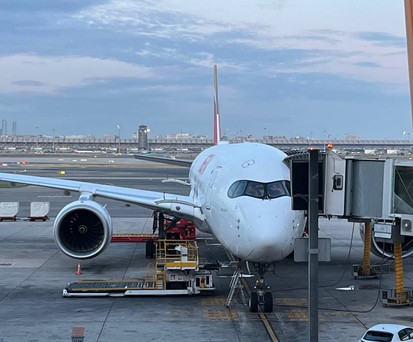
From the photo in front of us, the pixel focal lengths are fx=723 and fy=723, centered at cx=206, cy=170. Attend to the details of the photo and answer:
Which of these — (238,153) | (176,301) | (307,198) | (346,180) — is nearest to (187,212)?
(238,153)

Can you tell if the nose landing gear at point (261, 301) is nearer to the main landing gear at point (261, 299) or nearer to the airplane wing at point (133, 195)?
the main landing gear at point (261, 299)

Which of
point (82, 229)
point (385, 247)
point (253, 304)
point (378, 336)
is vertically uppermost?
point (82, 229)

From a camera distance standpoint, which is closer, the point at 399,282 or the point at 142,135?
the point at 399,282

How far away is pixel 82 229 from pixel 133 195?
2564mm

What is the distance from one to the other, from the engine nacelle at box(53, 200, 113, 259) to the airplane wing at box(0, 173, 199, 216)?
63.0 inches

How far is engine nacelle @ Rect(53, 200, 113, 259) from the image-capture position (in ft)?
74.9

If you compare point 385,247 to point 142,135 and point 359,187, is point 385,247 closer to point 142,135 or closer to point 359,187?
point 359,187

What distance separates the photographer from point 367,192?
50.6 ft

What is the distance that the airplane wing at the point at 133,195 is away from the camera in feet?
75.6

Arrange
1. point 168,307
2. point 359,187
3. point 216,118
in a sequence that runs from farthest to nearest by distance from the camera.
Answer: point 216,118 → point 168,307 → point 359,187

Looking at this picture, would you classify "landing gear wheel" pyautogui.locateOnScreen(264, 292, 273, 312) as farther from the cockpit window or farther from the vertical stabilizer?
the vertical stabilizer

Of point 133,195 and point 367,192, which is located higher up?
point 367,192

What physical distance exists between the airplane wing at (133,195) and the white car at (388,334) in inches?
381

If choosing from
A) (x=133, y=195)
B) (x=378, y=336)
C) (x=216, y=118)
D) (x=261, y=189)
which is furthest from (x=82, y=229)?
(x=216, y=118)
